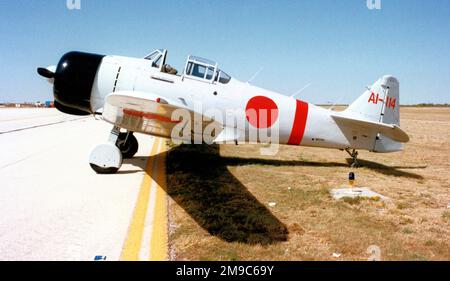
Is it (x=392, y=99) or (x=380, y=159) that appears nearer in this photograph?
(x=392, y=99)

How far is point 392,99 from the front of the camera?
7.98 m

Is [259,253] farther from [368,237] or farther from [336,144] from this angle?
[336,144]

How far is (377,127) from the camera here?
7684mm

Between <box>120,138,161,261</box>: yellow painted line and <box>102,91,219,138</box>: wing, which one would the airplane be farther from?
<box>120,138,161,261</box>: yellow painted line

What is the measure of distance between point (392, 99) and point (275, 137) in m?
3.32

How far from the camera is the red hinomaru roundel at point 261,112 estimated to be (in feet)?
23.6

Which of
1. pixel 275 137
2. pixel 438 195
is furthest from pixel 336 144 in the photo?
pixel 438 195

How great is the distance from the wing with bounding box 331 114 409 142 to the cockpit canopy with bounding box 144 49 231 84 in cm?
321

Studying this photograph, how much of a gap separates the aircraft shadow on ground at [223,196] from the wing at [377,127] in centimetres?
89

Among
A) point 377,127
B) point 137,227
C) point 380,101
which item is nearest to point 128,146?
point 137,227

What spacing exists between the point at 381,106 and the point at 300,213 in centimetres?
502
